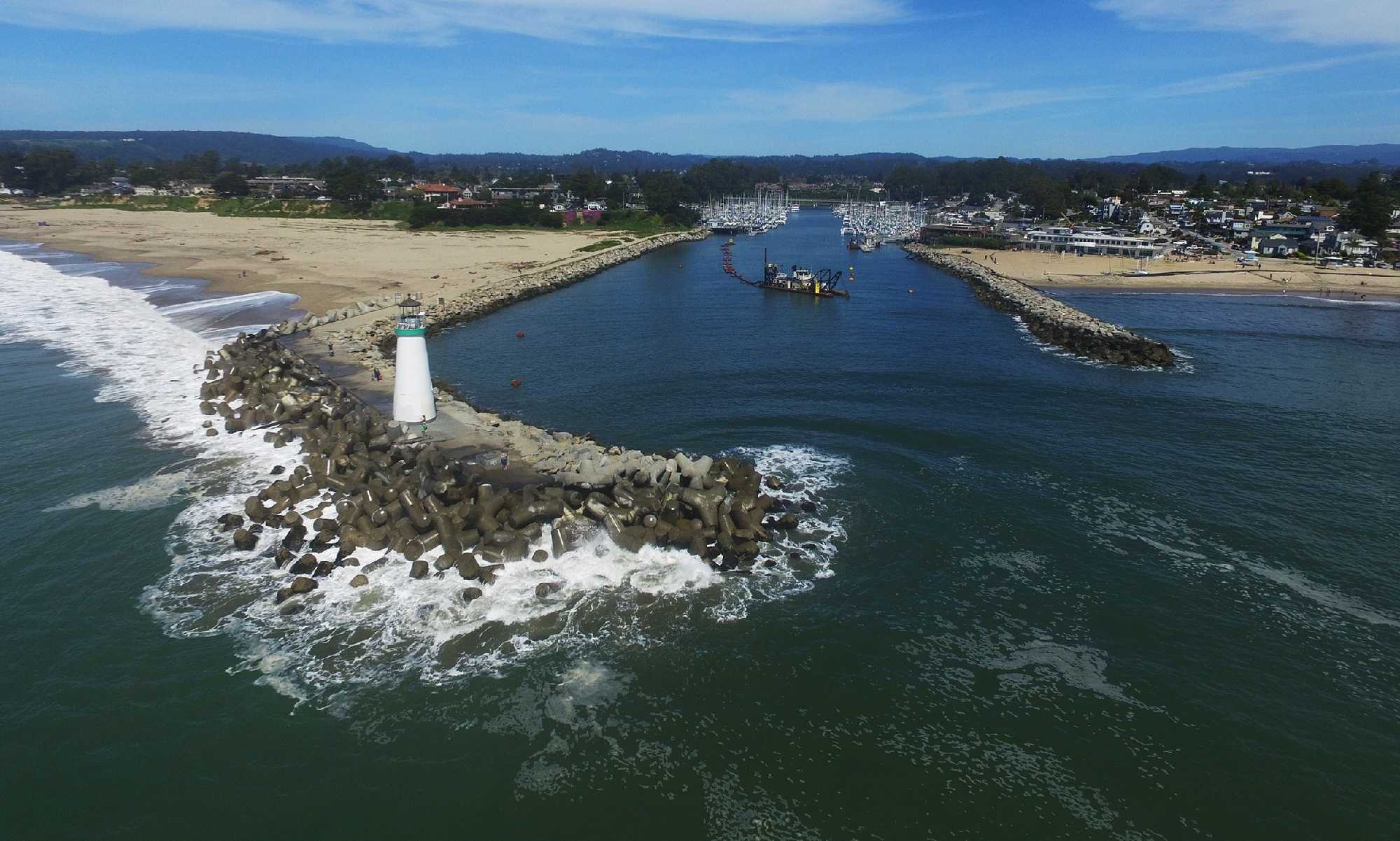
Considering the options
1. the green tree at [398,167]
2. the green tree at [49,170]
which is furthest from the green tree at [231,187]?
the green tree at [398,167]

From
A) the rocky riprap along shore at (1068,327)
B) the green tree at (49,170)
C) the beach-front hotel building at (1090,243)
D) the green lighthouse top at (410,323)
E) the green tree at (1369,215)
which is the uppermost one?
the green tree at (49,170)

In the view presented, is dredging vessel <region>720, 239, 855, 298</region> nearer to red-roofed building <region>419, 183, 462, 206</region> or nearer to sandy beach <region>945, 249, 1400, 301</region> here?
sandy beach <region>945, 249, 1400, 301</region>

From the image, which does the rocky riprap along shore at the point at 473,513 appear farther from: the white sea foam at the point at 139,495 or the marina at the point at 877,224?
the marina at the point at 877,224

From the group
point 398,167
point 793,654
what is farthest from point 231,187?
point 793,654

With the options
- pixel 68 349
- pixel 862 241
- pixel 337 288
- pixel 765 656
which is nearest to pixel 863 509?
pixel 765 656

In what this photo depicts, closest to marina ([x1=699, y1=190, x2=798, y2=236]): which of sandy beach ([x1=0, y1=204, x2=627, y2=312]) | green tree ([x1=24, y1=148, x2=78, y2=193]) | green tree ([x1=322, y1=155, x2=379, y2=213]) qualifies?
sandy beach ([x1=0, y1=204, x2=627, y2=312])

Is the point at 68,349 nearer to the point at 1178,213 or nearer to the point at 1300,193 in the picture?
the point at 1178,213
